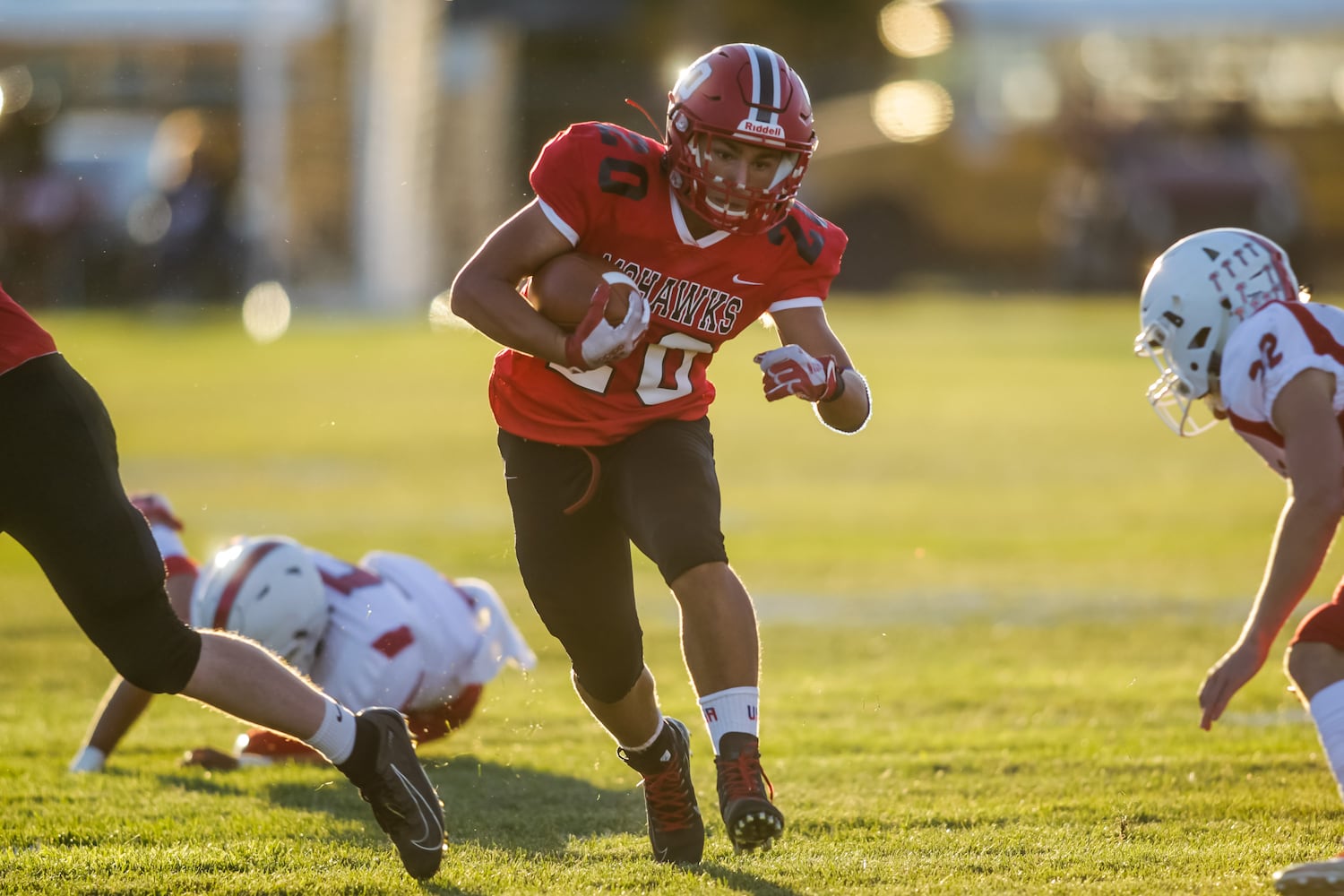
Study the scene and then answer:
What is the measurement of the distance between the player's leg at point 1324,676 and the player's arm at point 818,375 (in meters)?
1.08

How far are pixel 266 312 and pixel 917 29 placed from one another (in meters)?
13.6

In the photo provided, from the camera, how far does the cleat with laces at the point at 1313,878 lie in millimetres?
3400

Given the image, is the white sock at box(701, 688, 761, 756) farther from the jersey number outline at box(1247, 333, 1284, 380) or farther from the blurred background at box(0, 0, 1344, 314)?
the blurred background at box(0, 0, 1344, 314)

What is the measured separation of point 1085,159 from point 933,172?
2.55m

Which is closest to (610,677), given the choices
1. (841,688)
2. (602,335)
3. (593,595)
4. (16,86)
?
(593,595)

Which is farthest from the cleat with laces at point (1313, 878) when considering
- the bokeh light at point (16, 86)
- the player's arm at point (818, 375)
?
the bokeh light at point (16, 86)

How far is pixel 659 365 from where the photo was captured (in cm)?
416

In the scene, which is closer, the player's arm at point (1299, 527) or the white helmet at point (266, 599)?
the player's arm at point (1299, 527)

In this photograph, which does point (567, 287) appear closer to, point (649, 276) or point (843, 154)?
point (649, 276)

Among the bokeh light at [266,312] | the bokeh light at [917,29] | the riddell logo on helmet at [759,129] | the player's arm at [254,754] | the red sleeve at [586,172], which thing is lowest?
the bokeh light at [266,312]

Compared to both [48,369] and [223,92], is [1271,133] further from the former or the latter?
[48,369]

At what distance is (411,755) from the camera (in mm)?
4090

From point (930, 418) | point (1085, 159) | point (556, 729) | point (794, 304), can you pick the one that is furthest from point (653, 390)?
point (1085, 159)

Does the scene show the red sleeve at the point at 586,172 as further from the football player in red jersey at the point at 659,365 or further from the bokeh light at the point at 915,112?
the bokeh light at the point at 915,112
